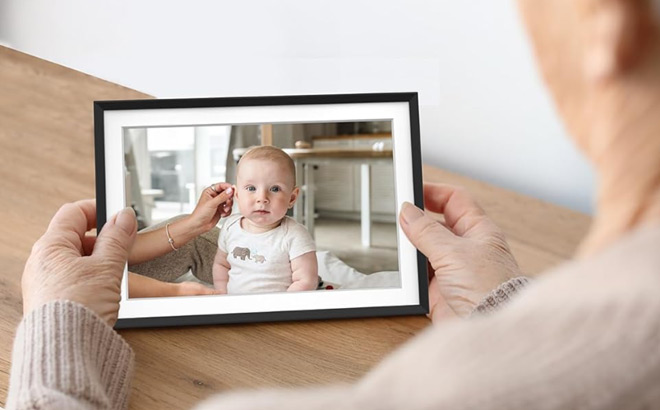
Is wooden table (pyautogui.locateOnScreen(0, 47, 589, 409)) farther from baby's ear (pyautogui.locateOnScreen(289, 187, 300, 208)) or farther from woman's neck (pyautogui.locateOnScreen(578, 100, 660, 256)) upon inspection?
woman's neck (pyautogui.locateOnScreen(578, 100, 660, 256))

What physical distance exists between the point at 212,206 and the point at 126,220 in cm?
9

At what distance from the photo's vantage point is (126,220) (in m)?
0.70

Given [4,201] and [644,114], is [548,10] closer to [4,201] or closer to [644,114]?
[644,114]

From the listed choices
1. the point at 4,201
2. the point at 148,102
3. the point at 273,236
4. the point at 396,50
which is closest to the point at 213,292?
the point at 273,236

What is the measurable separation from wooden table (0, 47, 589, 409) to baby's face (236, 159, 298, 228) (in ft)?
0.40

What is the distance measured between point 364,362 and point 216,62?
0.85 meters

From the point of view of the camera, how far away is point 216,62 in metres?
1.33

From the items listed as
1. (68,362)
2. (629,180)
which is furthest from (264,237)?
(629,180)

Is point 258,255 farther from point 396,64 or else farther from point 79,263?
point 396,64

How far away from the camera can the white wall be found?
4.06 ft

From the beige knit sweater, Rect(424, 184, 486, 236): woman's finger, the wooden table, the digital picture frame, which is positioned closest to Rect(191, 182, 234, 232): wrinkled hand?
the digital picture frame

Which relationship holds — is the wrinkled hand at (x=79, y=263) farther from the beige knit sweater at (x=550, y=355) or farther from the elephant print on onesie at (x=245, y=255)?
the beige knit sweater at (x=550, y=355)

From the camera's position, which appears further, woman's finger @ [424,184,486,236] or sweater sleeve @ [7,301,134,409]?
woman's finger @ [424,184,486,236]

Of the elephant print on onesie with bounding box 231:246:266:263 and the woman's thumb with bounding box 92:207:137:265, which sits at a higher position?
the woman's thumb with bounding box 92:207:137:265
